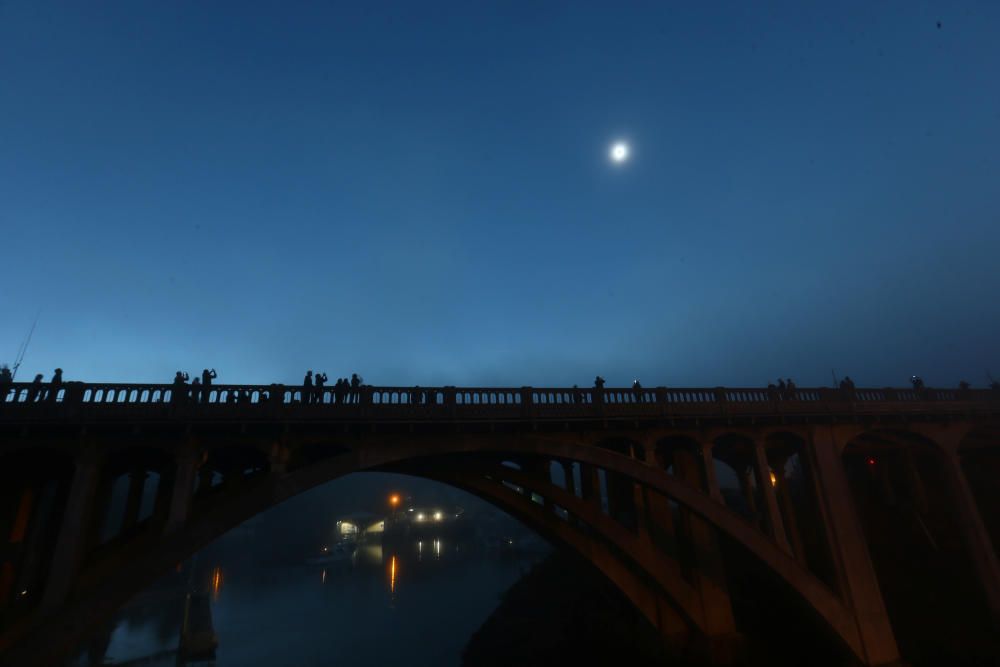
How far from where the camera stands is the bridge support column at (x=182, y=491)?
45.9ft

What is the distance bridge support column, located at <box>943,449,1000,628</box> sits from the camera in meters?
22.4

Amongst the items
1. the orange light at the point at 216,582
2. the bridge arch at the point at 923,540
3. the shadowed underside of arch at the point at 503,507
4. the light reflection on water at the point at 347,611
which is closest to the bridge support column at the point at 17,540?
the shadowed underside of arch at the point at 503,507

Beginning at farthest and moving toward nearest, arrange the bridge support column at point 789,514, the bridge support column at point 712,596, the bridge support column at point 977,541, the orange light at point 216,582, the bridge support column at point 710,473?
1. the orange light at point 216,582
2. the bridge support column at point 977,541
3. the bridge support column at point 789,514
4. the bridge support column at point 712,596
5. the bridge support column at point 710,473

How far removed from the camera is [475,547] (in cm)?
10188

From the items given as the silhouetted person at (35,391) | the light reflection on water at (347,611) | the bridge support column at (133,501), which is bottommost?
the light reflection on water at (347,611)

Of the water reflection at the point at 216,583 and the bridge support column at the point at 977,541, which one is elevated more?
the bridge support column at the point at 977,541

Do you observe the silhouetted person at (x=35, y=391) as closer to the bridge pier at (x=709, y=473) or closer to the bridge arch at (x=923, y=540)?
the bridge pier at (x=709, y=473)

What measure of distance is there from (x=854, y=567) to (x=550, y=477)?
13293mm

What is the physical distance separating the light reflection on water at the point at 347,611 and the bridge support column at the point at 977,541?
98.4 ft

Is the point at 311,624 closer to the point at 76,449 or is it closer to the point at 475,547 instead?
the point at 76,449

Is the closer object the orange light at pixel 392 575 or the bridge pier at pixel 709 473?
the bridge pier at pixel 709 473

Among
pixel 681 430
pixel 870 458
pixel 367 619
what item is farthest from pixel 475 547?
pixel 681 430

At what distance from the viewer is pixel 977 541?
22.7 metres

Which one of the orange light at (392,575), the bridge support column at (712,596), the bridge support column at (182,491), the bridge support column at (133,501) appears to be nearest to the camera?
the bridge support column at (182,491)
